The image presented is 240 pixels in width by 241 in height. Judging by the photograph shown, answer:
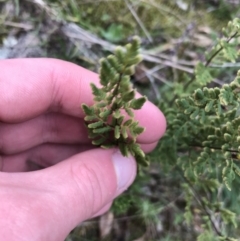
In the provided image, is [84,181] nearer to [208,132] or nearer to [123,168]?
[123,168]

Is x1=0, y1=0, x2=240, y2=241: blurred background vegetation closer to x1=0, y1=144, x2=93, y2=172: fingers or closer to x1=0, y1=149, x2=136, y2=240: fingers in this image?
x1=0, y1=144, x2=93, y2=172: fingers

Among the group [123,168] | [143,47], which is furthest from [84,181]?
[143,47]

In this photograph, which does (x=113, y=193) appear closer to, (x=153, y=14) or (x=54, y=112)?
(x=54, y=112)

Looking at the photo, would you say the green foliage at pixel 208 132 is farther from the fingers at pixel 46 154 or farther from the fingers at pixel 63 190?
the fingers at pixel 46 154

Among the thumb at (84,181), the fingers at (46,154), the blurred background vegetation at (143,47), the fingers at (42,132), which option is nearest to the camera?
the thumb at (84,181)

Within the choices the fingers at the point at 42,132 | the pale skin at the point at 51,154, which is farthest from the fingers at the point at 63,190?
the fingers at the point at 42,132

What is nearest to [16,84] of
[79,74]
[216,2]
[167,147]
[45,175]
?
[79,74]
